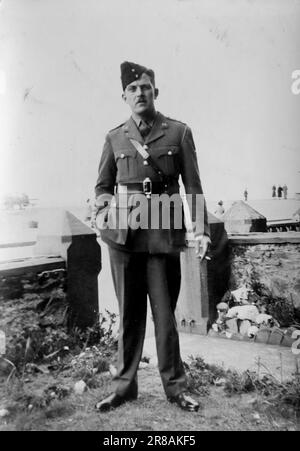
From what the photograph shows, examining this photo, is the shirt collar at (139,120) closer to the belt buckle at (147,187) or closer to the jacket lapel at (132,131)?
the jacket lapel at (132,131)

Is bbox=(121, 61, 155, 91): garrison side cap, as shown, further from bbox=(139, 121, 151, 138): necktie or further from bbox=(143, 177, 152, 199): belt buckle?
bbox=(143, 177, 152, 199): belt buckle

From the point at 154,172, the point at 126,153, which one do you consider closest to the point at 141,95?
the point at 126,153

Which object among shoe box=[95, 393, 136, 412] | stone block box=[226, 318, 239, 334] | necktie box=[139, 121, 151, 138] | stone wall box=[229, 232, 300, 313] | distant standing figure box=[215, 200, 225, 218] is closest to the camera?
shoe box=[95, 393, 136, 412]

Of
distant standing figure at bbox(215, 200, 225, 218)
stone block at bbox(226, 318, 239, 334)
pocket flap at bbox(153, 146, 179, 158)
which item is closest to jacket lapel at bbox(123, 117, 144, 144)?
pocket flap at bbox(153, 146, 179, 158)

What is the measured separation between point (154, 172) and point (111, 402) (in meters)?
1.52

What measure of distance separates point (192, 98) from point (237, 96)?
0.35 m

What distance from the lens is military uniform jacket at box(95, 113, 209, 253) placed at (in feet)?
9.35

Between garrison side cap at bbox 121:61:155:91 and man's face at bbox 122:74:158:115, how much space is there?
0.03m

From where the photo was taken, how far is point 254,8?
3.14 m

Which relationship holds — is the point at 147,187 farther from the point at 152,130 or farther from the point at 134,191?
the point at 152,130

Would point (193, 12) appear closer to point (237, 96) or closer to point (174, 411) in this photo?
point (237, 96)

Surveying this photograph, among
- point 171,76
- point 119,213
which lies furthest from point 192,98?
point 119,213

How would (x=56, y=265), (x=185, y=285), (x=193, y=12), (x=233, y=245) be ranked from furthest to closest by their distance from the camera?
(x=233, y=245) < (x=185, y=285) < (x=56, y=265) < (x=193, y=12)

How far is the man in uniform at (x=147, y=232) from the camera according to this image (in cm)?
285
